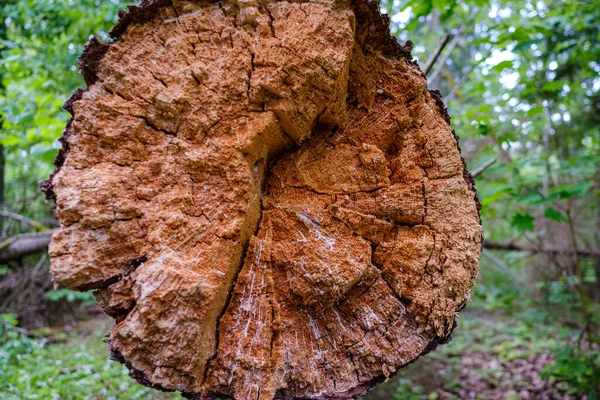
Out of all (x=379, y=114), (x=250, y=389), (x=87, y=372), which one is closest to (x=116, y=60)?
(x=379, y=114)

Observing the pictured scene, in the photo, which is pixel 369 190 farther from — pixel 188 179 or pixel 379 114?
pixel 188 179

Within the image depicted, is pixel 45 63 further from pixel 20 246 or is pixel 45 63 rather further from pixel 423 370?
pixel 423 370

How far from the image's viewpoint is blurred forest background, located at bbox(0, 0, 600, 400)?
9.46 ft

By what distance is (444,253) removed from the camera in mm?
1465

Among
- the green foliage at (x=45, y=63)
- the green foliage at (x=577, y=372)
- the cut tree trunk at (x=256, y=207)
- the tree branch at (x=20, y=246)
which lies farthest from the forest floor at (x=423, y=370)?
the cut tree trunk at (x=256, y=207)

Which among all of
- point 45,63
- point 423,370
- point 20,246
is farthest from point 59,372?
point 423,370

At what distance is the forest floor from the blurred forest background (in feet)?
0.06

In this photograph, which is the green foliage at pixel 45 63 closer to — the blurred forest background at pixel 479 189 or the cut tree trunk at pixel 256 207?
the blurred forest background at pixel 479 189

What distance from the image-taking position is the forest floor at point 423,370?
2.95 meters

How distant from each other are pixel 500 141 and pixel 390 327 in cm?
223

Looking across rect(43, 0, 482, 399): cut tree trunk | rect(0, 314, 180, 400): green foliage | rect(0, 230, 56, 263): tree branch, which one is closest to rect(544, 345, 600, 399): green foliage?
rect(43, 0, 482, 399): cut tree trunk

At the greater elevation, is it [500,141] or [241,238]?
[500,141]

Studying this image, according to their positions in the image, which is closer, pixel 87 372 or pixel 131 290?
pixel 131 290

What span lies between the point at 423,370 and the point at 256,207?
410 cm
